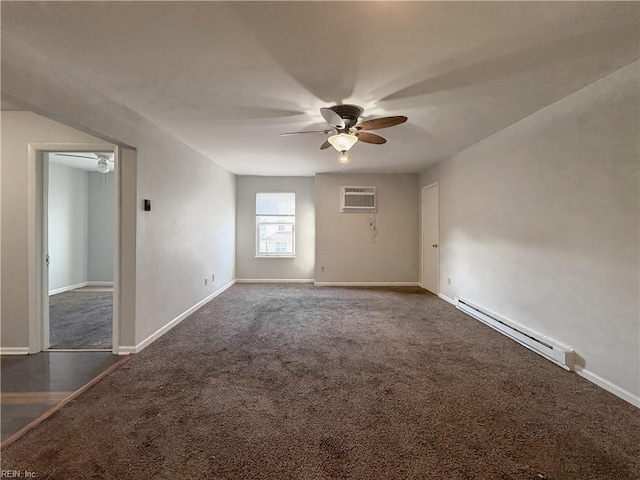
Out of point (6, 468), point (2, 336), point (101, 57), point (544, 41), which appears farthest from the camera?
point (2, 336)

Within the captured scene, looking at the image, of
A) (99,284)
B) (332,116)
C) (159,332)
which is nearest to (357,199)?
(332,116)

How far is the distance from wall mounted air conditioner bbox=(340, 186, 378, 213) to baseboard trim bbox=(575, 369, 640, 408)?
455cm

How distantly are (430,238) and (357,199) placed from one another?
1.70m

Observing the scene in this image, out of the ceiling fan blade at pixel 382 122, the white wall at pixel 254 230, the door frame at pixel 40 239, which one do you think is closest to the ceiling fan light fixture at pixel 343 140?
the ceiling fan blade at pixel 382 122

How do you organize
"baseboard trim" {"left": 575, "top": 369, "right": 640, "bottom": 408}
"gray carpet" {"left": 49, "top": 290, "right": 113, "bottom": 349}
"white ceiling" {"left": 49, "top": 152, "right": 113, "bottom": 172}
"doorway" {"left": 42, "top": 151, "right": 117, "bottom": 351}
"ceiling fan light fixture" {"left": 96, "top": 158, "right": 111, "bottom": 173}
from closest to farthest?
"baseboard trim" {"left": 575, "top": 369, "right": 640, "bottom": 408}, "gray carpet" {"left": 49, "top": 290, "right": 113, "bottom": 349}, "doorway" {"left": 42, "top": 151, "right": 117, "bottom": 351}, "ceiling fan light fixture" {"left": 96, "top": 158, "right": 111, "bottom": 173}, "white ceiling" {"left": 49, "top": 152, "right": 113, "bottom": 172}

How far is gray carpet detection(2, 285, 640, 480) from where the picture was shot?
5.24ft

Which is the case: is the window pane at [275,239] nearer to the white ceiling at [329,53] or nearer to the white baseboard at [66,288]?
the white baseboard at [66,288]

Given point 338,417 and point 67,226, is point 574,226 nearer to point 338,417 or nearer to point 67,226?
point 338,417

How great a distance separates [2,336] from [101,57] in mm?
2934

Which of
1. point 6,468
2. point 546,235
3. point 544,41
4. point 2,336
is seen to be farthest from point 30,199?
point 546,235

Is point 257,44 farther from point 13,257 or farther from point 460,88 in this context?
point 13,257

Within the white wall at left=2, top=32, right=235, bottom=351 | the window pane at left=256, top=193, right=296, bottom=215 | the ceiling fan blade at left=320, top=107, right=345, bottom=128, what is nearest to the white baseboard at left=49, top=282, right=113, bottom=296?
the white wall at left=2, top=32, right=235, bottom=351

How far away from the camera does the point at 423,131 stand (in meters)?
3.63

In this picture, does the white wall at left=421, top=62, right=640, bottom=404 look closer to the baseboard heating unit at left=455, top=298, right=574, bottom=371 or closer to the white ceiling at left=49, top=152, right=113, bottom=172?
the baseboard heating unit at left=455, top=298, right=574, bottom=371
